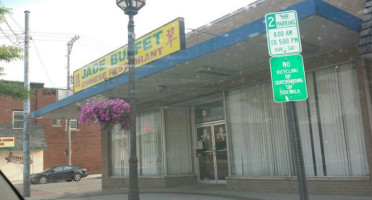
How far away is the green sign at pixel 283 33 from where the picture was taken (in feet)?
14.2

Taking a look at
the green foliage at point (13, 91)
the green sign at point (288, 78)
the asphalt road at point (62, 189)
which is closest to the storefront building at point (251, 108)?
the green foliage at point (13, 91)

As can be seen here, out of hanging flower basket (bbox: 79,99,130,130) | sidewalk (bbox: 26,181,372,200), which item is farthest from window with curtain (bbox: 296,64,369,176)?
hanging flower basket (bbox: 79,99,130,130)

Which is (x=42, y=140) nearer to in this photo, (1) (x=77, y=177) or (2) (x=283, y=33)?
(1) (x=77, y=177)

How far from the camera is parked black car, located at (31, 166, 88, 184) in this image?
80.2 feet

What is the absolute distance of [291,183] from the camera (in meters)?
9.20

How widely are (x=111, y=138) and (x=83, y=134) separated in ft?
54.2

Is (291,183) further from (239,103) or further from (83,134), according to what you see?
(83,134)

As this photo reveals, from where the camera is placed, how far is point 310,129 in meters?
9.09

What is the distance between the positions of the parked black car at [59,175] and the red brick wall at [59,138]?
496 centimetres

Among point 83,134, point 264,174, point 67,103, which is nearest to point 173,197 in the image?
point 264,174

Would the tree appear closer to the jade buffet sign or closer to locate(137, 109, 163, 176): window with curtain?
the jade buffet sign

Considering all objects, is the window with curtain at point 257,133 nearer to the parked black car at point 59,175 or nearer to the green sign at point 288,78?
the green sign at point 288,78

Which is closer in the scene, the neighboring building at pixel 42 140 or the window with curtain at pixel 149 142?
the window with curtain at pixel 149 142

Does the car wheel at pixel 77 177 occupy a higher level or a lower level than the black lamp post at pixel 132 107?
lower
